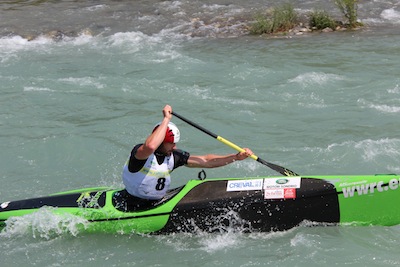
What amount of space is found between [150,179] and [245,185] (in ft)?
2.79

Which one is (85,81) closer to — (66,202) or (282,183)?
(66,202)

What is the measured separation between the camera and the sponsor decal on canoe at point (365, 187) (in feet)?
17.9

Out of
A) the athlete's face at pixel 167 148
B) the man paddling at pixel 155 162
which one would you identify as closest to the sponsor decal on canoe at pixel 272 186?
the man paddling at pixel 155 162

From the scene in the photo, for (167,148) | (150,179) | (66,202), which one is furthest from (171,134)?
(66,202)

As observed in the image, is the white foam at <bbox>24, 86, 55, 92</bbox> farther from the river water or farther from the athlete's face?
Result: the athlete's face

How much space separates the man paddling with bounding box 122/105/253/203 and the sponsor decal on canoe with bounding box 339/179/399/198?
142 centimetres

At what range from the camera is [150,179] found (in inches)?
217

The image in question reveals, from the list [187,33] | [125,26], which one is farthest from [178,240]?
[125,26]

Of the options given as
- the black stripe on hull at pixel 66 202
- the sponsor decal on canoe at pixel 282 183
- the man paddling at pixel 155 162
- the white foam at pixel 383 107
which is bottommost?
the black stripe on hull at pixel 66 202

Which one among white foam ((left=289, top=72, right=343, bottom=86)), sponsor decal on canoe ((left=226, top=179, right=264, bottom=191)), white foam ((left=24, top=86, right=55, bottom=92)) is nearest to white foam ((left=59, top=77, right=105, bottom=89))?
white foam ((left=24, top=86, right=55, bottom=92))

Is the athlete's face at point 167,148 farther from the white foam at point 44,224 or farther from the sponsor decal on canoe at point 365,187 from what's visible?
the sponsor decal on canoe at point 365,187

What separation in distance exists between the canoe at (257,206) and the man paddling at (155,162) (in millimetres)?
172

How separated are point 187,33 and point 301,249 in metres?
9.69

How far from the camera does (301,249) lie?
5461 mm
